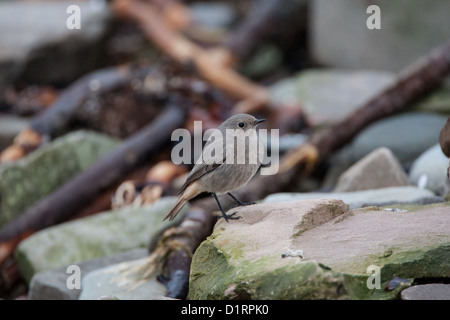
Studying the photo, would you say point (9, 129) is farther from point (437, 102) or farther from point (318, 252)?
point (318, 252)

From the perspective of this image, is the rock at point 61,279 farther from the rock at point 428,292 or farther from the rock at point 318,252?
the rock at point 428,292

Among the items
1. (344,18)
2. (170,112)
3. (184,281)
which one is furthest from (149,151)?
(344,18)

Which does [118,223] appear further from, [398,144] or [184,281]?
[398,144]

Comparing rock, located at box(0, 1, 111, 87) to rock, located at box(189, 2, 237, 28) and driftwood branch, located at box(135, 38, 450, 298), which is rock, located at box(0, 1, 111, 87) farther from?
driftwood branch, located at box(135, 38, 450, 298)

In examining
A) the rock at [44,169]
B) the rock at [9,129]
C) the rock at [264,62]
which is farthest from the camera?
the rock at [264,62]

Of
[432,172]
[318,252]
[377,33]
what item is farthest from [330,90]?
[318,252]

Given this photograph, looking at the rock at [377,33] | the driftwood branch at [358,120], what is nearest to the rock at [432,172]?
the driftwood branch at [358,120]
